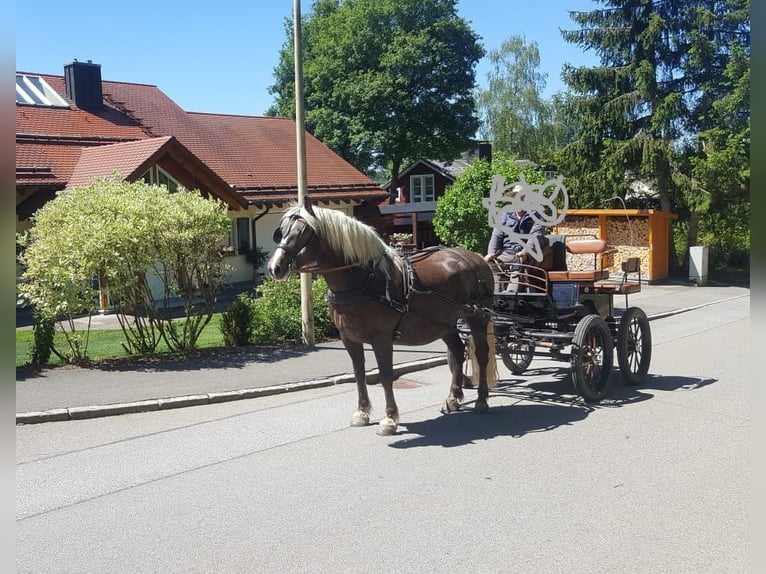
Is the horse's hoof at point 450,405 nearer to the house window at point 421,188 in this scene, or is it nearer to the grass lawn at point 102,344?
the grass lawn at point 102,344

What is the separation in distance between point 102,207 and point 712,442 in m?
8.87

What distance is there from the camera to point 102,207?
11.0 meters

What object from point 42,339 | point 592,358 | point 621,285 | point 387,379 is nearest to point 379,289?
point 387,379

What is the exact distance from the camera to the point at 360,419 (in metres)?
7.75

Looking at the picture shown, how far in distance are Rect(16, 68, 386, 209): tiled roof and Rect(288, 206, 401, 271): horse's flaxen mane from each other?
44.6 ft

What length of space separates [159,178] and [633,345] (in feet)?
47.6

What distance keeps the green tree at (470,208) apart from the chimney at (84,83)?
42.9 ft

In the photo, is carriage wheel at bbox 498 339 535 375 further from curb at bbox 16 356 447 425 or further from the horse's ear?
the horse's ear

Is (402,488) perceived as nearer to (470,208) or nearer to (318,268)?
(318,268)

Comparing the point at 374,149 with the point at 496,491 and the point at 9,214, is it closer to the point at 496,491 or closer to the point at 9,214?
the point at 496,491

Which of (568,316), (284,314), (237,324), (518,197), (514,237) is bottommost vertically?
(237,324)

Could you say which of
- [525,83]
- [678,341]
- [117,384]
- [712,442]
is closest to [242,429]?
[117,384]

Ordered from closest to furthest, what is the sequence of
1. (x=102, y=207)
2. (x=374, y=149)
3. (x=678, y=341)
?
(x=102, y=207), (x=678, y=341), (x=374, y=149)

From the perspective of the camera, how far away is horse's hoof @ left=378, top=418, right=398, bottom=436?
7.32 metres
